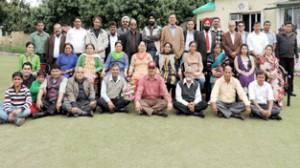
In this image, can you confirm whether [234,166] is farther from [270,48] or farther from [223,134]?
[270,48]

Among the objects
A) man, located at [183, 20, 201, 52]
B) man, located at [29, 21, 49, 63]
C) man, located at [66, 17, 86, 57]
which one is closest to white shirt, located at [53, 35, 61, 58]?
man, located at [66, 17, 86, 57]

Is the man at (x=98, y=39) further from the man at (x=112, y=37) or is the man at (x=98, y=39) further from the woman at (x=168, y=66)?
the woman at (x=168, y=66)

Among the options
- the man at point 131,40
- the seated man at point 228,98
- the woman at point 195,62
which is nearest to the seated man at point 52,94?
the man at point 131,40

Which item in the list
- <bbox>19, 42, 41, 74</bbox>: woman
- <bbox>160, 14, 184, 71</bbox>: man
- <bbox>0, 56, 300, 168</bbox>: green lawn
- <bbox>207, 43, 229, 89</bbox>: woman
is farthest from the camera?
<bbox>160, 14, 184, 71</bbox>: man

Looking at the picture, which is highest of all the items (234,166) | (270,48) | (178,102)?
(270,48)

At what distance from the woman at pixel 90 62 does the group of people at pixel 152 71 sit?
0.02m

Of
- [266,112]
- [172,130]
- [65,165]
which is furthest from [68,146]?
[266,112]

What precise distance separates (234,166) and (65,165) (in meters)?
1.94

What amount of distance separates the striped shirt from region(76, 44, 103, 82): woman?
1.51 m

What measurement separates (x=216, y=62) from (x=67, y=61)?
3.30 meters

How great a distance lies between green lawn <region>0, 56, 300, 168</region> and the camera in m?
3.87

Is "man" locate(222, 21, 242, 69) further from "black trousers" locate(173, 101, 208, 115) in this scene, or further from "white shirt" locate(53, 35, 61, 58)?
Answer: "white shirt" locate(53, 35, 61, 58)

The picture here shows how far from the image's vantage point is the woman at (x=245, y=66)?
6891mm

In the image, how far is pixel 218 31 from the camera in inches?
305
